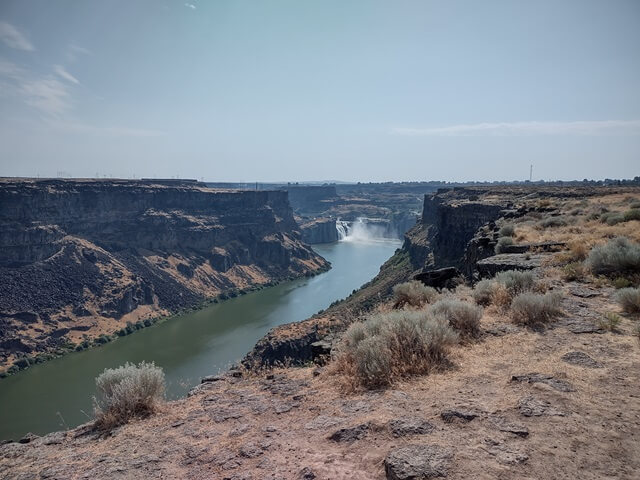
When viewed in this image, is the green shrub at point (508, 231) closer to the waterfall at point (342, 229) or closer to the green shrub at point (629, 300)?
the green shrub at point (629, 300)

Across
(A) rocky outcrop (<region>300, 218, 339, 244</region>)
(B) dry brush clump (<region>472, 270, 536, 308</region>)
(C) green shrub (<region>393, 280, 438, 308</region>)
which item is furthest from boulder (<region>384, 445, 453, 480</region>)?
(A) rocky outcrop (<region>300, 218, 339, 244</region>)

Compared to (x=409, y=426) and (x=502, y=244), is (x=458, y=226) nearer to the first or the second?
(x=502, y=244)

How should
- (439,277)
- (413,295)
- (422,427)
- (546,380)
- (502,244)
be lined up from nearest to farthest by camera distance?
(422,427)
(546,380)
(413,295)
(439,277)
(502,244)

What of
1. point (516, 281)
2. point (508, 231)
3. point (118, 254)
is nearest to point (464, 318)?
point (516, 281)

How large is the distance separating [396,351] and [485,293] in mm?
3659

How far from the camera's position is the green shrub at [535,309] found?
693cm

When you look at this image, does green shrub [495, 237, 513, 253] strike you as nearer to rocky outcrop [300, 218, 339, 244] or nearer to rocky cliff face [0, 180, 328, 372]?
rocky cliff face [0, 180, 328, 372]

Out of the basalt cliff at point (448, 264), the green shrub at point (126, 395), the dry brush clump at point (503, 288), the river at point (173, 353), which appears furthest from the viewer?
the river at point (173, 353)

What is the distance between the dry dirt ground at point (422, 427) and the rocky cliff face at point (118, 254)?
5131 cm

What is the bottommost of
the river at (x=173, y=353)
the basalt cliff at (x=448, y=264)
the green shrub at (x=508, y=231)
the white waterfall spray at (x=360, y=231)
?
the river at (x=173, y=353)

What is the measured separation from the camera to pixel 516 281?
27.6 feet

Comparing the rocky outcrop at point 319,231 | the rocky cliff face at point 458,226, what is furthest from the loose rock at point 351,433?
the rocky outcrop at point 319,231

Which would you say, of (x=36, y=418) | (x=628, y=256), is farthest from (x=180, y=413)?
(x=36, y=418)

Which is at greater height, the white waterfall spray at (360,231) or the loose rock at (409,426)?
the loose rock at (409,426)
